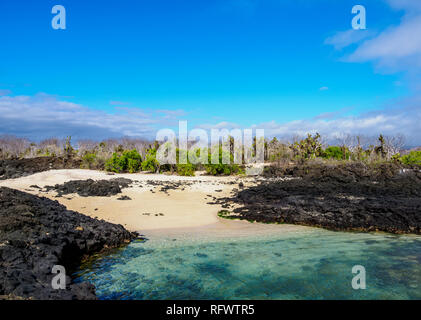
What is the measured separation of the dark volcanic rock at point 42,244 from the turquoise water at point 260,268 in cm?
51

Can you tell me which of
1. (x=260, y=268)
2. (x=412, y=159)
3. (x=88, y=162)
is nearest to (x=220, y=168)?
(x=88, y=162)

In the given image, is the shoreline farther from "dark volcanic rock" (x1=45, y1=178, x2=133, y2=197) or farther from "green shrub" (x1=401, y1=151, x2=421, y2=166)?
"green shrub" (x1=401, y1=151, x2=421, y2=166)

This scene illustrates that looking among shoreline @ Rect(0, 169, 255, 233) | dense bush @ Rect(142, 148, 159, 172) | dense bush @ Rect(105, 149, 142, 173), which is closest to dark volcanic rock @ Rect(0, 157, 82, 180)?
dense bush @ Rect(105, 149, 142, 173)

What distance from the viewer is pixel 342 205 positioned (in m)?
11.6

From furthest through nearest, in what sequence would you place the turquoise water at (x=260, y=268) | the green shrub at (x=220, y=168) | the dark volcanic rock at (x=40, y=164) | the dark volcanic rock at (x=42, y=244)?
the green shrub at (x=220, y=168) < the dark volcanic rock at (x=40, y=164) < the turquoise water at (x=260, y=268) < the dark volcanic rock at (x=42, y=244)

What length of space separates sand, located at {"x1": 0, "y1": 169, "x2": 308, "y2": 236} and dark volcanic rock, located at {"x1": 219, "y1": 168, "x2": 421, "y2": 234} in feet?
4.00

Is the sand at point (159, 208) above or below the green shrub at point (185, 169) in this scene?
below

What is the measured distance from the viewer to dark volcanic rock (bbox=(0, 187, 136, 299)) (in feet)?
13.9

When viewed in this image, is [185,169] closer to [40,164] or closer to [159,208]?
[159,208]

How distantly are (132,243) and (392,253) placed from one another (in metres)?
6.65

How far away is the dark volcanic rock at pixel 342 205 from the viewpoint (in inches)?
376

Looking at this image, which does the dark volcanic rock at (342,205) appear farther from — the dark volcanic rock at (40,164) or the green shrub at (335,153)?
the dark volcanic rock at (40,164)

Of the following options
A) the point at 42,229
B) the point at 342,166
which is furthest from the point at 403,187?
the point at 42,229

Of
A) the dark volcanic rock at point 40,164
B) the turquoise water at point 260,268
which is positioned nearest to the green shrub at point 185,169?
the dark volcanic rock at point 40,164
